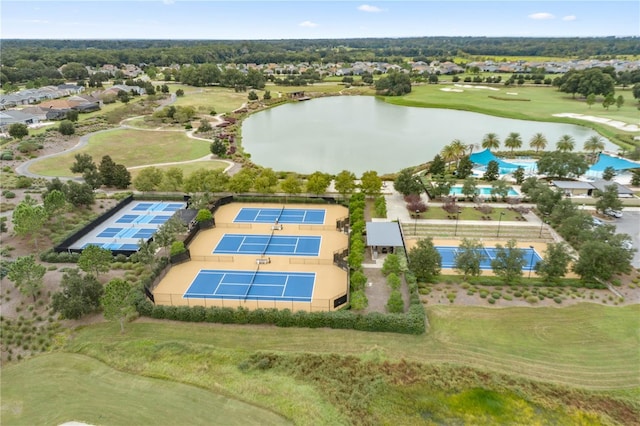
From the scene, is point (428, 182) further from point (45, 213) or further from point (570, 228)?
point (45, 213)

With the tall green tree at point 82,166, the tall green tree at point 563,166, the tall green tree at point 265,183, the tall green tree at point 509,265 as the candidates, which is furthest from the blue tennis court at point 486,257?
the tall green tree at point 82,166

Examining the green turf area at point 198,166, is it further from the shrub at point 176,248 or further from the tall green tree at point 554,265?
the tall green tree at point 554,265

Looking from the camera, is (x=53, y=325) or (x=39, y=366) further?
(x=53, y=325)

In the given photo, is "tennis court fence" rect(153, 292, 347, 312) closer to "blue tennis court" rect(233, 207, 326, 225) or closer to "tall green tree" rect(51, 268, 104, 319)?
"tall green tree" rect(51, 268, 104, 319)

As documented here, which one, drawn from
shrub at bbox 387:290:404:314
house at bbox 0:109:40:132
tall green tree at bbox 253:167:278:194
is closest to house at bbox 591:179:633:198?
shrub at bbox 387:290:404:314

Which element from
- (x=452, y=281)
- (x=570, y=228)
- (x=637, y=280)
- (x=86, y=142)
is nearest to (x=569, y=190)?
(x=570, y=228)
